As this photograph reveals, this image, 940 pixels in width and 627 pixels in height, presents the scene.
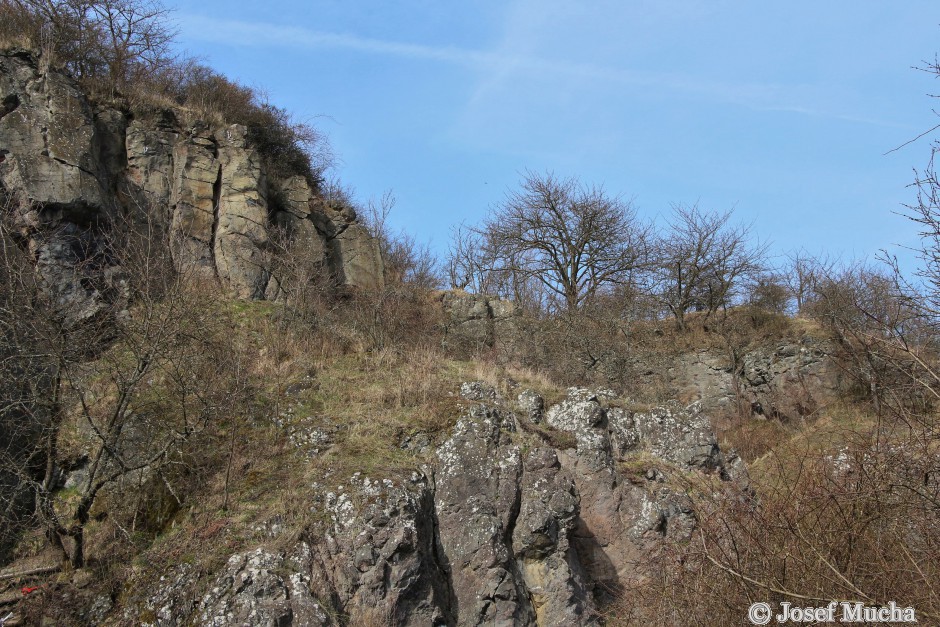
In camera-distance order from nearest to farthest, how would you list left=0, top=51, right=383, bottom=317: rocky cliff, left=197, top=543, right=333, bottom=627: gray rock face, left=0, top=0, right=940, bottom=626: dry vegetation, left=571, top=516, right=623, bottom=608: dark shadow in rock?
left=0, top=0, right=940, bottom=626: dry vegetation < left=197, top=543, right=333, bottom=627: gray rock face < left=571, top=516, right=623, bottom=608: dark shadow in rock < left=0, top=51, right=383, bottom=317: rocky cliff

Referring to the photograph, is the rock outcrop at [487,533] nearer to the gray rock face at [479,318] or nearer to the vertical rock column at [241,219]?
the vertical rock column at [241,219]

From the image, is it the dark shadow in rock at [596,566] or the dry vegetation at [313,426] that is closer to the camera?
the dry vegetation at [313,426]

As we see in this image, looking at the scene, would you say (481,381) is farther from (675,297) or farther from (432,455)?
(675,297)

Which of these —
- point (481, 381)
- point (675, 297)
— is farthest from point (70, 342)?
point (675, 297)

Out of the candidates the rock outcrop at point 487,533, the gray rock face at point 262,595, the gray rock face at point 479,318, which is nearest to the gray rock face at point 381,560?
the rock outcrop at point 487,533

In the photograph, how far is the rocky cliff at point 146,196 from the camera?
14.0 metres

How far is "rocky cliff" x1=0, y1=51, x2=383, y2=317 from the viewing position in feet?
46.1

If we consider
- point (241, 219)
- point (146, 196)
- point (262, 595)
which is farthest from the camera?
point (241, 219)

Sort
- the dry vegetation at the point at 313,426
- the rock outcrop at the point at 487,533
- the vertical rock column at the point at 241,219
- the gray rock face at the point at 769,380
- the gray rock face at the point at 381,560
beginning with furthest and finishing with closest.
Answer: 1. the gray rock face at the point at 769,380
2. the vertical rock column at the point at 241,219
3. the gray rock face at the point at 381,560
4. the rock outcrop at the point at 487,533
5. the dry vegetation at the point at 313,426

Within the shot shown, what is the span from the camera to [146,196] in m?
17.0

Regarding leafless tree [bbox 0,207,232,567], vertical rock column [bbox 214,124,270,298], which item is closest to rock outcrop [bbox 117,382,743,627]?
leafless tree [bbox 0,207,232,567]

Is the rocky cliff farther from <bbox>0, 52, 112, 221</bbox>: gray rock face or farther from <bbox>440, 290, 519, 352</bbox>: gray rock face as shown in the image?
<bbox>440, 290, 519, 352</bbox>: gray rock face

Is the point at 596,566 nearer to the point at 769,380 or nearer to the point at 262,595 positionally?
the point at 262,595

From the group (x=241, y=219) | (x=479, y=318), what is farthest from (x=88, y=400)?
(x=479, y=318)
